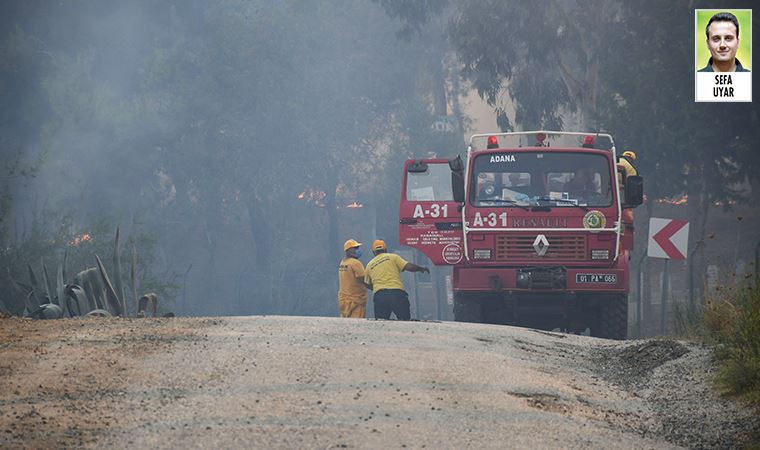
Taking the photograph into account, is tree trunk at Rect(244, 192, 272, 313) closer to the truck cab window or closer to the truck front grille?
the truck cab window

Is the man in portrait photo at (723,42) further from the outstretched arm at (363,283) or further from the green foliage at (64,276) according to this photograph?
the outstretched arm at (363,283)

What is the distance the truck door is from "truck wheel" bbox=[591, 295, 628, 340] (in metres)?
2.02

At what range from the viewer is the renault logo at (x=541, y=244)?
16828 millimetres

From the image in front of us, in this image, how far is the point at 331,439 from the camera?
754 cm

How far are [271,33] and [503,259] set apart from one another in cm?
3806

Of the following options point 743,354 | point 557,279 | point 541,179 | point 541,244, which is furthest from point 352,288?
point 743,354

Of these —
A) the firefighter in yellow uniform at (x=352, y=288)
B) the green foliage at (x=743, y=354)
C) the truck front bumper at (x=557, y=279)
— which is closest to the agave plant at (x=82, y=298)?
the firefighter in yellow uniform at (x=352, y=288)

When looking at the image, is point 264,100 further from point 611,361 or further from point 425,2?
point 611,361

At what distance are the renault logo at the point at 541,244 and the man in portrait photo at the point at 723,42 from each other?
1225 centimetres

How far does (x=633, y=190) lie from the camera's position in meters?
16.6

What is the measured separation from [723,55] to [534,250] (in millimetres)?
13644

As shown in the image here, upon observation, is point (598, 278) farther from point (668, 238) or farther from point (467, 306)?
point (668, 238)

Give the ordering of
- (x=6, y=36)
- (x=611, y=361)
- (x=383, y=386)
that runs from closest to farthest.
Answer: (x=383, y=386)
(x=611, y=361)
(x=6, y=36)

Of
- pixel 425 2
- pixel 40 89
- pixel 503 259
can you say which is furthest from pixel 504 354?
pixel 40 89
